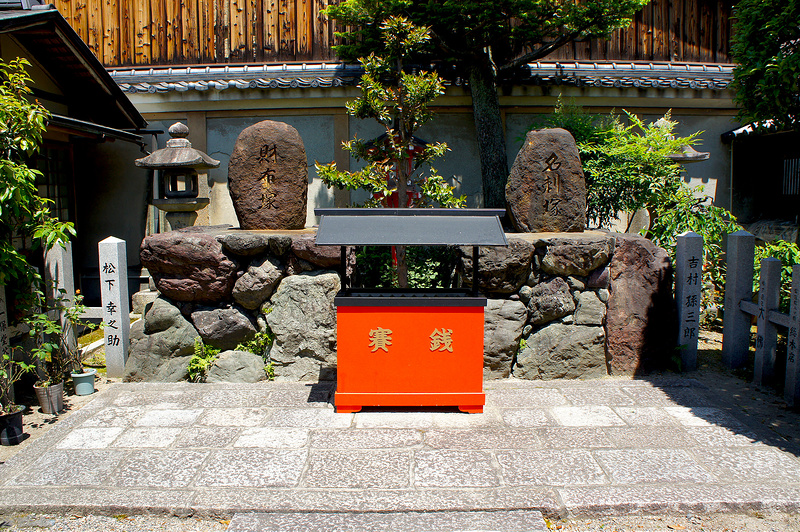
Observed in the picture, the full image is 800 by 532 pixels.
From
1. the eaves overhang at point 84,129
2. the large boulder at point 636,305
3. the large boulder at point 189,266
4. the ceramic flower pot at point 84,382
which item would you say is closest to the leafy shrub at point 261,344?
the large boulder at point 189,266

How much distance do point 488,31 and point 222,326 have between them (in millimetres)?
6098

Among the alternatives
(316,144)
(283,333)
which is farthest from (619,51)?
(283,333)

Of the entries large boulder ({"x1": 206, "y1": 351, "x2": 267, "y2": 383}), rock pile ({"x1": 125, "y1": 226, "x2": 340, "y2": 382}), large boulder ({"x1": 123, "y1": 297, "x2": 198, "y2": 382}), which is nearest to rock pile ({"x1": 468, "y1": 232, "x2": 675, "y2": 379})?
rock pile ({"x1": 125, "y1": 226, "x2": 340, "y2": 382})

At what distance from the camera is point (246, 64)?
37.3 feet

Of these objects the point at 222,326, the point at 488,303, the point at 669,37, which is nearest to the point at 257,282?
the point at 222,326

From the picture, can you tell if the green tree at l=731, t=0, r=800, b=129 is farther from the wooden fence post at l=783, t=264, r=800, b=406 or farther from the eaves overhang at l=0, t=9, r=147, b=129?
the eaves overhang at l=0, t=9, r=147, b=129

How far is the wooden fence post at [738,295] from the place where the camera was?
6.78 meters

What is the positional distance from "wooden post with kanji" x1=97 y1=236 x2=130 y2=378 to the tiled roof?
184 inches

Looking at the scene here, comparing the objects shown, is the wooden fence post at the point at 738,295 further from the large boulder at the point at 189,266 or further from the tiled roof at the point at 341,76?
the large boulder at the point at 189,266

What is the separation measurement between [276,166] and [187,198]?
2784 millimetres

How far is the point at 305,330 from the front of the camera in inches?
257

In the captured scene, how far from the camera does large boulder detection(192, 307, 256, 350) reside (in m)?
6.65

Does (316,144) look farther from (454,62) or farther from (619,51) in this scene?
(619,51)

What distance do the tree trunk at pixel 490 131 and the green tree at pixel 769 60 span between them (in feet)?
14.2
